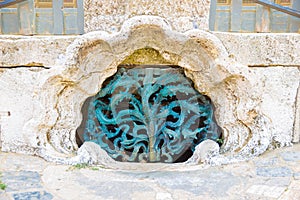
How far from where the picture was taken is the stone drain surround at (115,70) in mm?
2070

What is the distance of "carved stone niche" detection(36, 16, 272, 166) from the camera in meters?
2.05

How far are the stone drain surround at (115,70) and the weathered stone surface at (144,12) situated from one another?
4.5 inches

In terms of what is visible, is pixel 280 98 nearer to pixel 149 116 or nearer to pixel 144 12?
pixel 149 116

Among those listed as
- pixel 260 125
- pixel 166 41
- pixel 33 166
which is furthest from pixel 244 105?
pixel 33 166

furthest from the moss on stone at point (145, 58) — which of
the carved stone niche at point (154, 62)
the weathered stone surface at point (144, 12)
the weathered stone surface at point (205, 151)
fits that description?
the weathered stone surface at point (205, 151)

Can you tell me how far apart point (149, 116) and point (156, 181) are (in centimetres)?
72

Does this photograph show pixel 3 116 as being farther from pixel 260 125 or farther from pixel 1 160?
pixel 260 125

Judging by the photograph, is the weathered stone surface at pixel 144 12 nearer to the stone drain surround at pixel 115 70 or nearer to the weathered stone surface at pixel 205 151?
the stone drain surround at pixel 115 70

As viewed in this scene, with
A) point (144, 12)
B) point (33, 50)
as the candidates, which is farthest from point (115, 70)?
point (33, 50)

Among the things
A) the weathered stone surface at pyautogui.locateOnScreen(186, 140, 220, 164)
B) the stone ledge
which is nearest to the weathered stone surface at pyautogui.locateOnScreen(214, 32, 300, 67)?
the stone ledge

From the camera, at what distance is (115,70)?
2.26m

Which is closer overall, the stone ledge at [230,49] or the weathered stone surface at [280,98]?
the stone ledge at [230,49]

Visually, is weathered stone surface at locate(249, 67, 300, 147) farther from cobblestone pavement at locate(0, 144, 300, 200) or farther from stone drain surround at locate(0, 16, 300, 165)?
cobblestone pavement at locate(0, 144, 300, 200)

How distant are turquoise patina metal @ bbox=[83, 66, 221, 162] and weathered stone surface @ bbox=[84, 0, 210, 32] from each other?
368 millimetres
